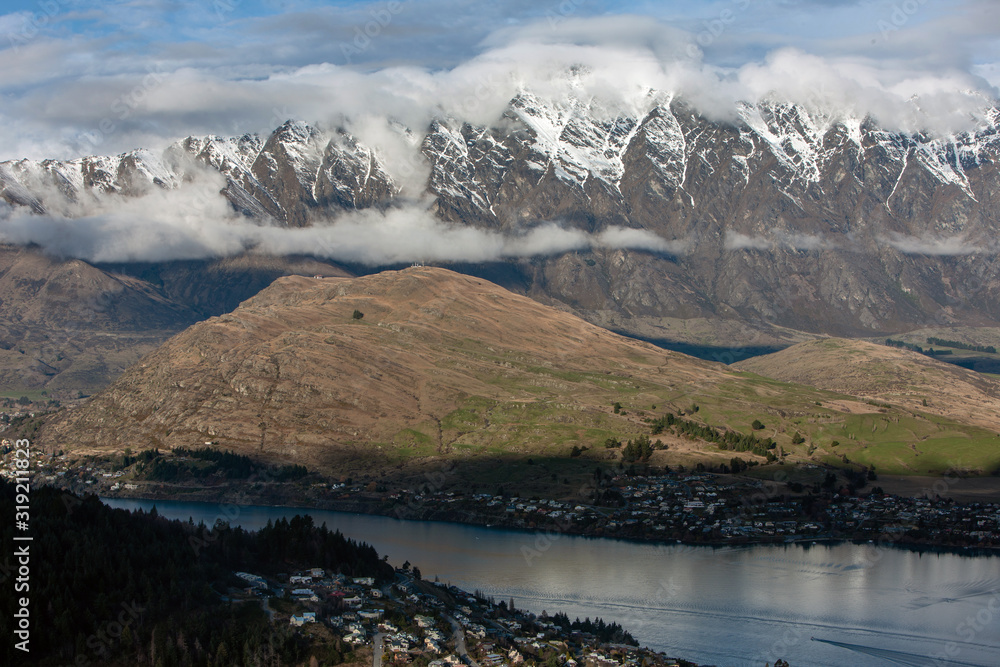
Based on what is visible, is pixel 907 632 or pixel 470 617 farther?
pixel 907 632

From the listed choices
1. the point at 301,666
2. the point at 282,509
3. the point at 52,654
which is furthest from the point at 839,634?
the point at 282,509

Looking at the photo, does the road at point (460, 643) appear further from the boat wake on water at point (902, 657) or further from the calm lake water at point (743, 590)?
the boat wake on water at point (902, 657)

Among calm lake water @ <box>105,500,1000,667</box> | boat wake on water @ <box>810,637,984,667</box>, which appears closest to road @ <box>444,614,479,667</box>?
calm lake water @ <box>105,500,1000,667</box>

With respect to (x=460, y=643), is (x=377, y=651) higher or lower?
lower

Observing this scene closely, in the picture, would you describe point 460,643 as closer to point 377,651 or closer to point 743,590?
point 377,651

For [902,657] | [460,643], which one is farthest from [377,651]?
[902,657]

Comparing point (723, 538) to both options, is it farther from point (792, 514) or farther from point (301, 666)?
point (301, 666)

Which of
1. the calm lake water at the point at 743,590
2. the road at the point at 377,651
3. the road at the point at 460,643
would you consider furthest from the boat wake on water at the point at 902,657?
the road at the point at 377,651
